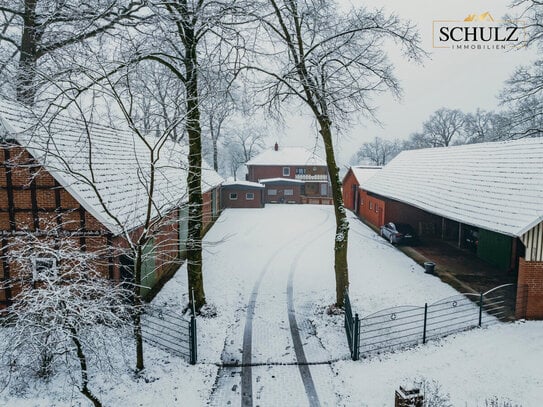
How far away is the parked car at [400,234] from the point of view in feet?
74.9

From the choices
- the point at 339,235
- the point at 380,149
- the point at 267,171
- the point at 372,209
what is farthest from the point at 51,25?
the point at 380,149

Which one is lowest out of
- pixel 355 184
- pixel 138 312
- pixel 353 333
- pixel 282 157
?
pixel 353 333

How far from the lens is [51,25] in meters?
11.5

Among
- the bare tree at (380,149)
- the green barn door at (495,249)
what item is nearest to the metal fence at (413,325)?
the green barn door at (495,249)

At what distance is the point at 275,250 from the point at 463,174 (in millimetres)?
11660

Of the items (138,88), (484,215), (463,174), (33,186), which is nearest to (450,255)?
(463,174)

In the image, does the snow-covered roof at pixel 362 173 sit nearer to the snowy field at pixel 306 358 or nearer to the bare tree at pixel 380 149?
the snowy field at pixel 306 358

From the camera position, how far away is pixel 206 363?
9844mm

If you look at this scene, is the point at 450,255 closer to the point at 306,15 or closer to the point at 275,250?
the point at 275,250

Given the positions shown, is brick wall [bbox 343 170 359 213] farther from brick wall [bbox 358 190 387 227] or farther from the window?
the window

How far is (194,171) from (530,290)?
11.9m

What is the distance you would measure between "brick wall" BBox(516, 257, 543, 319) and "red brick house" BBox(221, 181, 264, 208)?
1171 inches

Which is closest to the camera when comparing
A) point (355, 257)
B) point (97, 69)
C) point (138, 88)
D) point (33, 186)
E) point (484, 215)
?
point (97, 69)

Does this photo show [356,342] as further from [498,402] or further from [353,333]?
[498,402]
